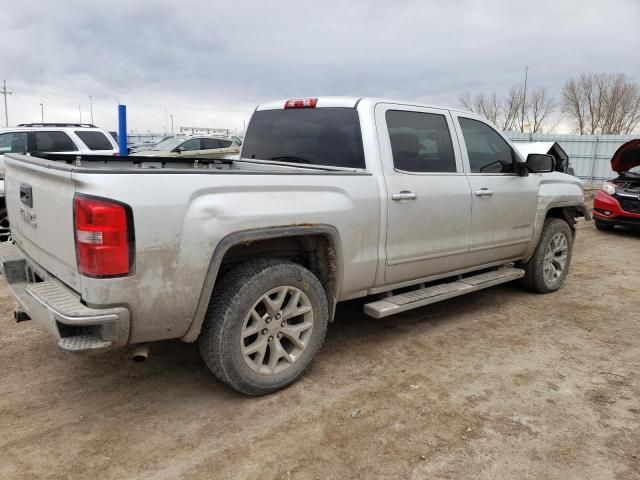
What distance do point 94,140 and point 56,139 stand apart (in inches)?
25.7

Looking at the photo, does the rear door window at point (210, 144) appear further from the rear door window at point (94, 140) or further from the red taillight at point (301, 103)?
the red taillight at point (301, 103)

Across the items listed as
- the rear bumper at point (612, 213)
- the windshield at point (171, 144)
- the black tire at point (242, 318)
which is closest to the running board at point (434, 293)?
the black tire at point (242, 318)

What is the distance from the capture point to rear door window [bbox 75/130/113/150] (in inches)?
370

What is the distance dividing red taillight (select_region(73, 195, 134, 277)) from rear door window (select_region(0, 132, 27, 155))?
753 cm

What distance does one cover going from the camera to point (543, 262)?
560 cm

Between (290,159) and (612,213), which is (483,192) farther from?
(612,213)

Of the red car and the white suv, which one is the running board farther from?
the white suv

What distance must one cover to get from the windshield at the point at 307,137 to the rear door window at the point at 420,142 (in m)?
0.32

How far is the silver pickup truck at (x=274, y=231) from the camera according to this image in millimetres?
2609

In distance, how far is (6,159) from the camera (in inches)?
146

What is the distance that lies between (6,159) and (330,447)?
3.00m

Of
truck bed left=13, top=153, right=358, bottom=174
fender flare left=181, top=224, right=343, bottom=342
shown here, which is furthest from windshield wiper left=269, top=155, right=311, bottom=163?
fender flare left=181, top=224, right=343, bottom=342

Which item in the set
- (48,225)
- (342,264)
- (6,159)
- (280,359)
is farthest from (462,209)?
(6,159)

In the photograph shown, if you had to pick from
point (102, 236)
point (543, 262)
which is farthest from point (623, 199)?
A: point (102, 236)
